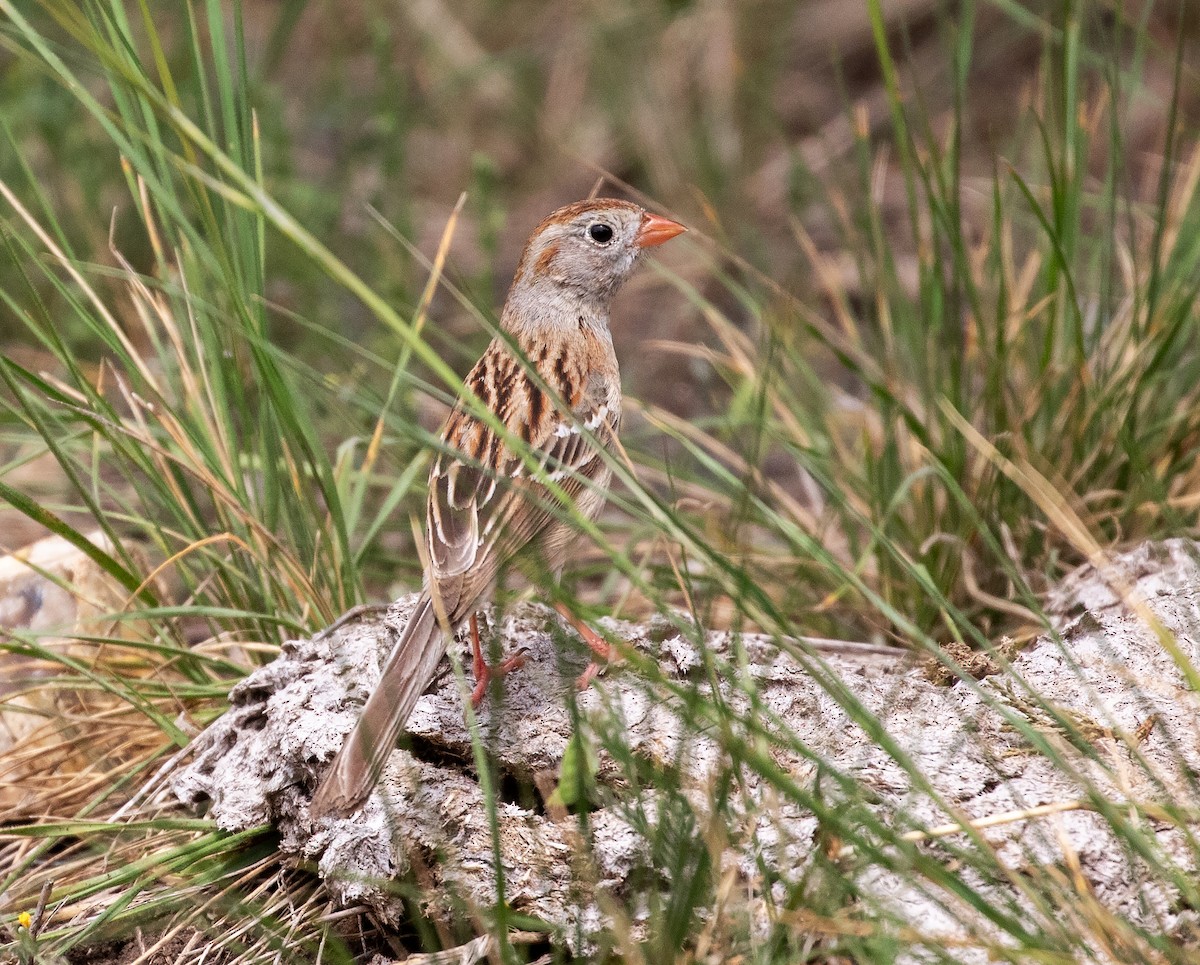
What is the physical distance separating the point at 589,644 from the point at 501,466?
2.02 ft

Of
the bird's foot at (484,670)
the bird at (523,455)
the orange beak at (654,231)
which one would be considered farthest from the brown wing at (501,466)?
the orange beak at (654,231)

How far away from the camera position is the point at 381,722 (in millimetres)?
2682

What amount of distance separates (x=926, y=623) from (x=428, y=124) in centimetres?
519

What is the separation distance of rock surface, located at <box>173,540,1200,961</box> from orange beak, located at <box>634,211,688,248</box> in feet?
4.28

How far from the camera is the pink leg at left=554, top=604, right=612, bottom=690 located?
3158 millimetres

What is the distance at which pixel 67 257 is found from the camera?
11.4 feet

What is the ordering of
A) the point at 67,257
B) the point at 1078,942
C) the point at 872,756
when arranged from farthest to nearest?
the point at 67,257
the point at 872,756
the point at 1078,942

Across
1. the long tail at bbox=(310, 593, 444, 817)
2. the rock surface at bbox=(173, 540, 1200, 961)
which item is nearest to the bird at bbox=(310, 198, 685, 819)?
the long tail at bbox=(310, 593, 444, 817)

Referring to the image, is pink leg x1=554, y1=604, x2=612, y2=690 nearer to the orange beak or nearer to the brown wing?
the brown wing

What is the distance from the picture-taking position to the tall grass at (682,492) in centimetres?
231

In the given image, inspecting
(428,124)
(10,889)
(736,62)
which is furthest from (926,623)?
(428,124)

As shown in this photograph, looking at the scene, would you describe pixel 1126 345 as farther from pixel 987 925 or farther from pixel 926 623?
pixel 987 925

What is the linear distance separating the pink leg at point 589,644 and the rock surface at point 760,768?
0.14 feet

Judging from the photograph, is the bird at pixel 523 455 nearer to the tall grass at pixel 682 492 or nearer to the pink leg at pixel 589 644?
the pink leg at pixel 589 644
